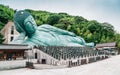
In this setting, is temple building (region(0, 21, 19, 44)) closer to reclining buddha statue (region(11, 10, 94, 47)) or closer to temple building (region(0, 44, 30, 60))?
reclining buddha statue (region(11, 10, 94, 47))

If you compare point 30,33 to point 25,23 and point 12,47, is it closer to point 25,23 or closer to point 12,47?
point 25,23

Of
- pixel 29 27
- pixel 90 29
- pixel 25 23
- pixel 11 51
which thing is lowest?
pixel 11 51

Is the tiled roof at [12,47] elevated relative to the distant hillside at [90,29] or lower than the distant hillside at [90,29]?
lower

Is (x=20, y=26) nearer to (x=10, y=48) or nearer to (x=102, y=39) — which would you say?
(x=10, y=48)

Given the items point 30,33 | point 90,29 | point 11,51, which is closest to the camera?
point 11,51

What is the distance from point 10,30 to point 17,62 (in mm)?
30462

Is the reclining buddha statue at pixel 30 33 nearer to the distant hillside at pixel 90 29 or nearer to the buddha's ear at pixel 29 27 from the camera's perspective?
the buddha's ear at pixel 29 27

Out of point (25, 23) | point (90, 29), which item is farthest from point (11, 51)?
point (90, 29)

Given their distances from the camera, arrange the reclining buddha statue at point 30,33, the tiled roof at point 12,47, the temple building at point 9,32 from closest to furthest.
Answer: the tiled roof at point 12,47 → the reclining buddha statue at point 30,33 → the temple building at point 9,32

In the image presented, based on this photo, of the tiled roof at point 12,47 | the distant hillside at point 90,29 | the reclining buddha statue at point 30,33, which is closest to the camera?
the tiled roof at point 12,47

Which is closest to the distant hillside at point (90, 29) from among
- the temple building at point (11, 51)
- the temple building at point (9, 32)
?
the temple building at point (9, 32)

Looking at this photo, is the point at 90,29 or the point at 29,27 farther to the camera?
the point at 90,29

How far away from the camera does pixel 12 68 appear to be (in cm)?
2484

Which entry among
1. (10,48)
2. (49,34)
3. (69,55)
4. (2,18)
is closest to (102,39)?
(2,18)
